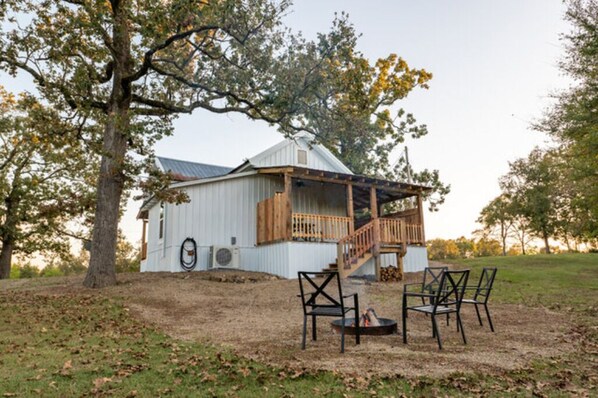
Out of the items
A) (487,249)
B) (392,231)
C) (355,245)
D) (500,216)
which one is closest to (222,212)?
(355,245)

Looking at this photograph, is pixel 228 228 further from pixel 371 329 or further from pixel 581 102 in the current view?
pixel 581 102

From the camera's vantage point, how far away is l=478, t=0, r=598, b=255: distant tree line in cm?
1368

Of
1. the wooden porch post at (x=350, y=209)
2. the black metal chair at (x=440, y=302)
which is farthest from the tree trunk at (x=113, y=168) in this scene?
the black metal chair at (x=440, y=302)

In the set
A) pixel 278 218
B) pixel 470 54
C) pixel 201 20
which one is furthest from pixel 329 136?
pixel 470 54

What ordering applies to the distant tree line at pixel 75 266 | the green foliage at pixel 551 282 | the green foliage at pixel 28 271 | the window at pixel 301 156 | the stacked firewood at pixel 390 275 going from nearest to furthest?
the green foliage at pixel 551 282 → the stacked firewood at pixel 390 275 → the window at pixel 301 156 → the distant tree line at pixel 75 266 → the green foliage at pixel 28 271

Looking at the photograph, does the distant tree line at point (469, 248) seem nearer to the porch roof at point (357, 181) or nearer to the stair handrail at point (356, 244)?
the porch roof at point (357, 181)

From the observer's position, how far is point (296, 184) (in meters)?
17.2

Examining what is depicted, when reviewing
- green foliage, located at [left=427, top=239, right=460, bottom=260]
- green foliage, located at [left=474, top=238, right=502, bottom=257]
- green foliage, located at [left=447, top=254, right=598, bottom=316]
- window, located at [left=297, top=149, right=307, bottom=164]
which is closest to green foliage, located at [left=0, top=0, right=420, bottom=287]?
window, located at [left=297, top=149, right=307, bottom=164]

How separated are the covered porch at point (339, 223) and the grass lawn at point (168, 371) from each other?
703cm

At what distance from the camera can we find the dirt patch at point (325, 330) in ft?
15.3

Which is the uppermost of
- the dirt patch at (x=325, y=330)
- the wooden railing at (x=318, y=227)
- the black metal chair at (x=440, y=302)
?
the wooden railing at (x=318, y=227)

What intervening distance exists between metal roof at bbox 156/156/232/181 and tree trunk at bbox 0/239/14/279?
10.4 m

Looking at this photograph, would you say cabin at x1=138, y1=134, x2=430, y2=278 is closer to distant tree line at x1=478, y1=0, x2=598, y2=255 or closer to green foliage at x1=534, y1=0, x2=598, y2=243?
green foliage at x1=534, y1=0, x2=598, y2=243

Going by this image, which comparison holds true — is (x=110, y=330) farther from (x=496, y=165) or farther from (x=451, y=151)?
(x=496, y=165)
